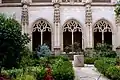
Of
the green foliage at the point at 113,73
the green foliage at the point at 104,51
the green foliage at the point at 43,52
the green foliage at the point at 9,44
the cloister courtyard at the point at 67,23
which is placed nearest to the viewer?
the green foliage at the point at 113,73

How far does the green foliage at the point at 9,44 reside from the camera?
46.8 feet

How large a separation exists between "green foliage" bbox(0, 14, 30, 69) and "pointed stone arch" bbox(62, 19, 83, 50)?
51.9 ft

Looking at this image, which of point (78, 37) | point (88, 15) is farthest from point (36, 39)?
point (88, 15)

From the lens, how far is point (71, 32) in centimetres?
3089

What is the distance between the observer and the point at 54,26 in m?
30.3

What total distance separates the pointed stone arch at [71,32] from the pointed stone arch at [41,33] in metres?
1.37

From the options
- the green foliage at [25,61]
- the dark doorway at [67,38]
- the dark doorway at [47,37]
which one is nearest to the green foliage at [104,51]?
the dark doorway at [67,38]

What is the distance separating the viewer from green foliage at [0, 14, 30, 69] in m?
14.3

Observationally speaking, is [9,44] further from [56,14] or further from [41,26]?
[41,26]

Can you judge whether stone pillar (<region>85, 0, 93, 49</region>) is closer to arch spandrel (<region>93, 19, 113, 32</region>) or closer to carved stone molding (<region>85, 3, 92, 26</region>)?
carved stone molding (<region>85, 3, 92, 26</region>)

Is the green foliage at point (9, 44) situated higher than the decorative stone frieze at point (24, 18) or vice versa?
the decorative stone frieze at point (24, 18)

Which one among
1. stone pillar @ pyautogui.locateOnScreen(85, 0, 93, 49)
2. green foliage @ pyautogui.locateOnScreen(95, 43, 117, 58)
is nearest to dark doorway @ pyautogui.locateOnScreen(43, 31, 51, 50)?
stone pillar @ pyautogui.locateOnScreen(85, 0, 93, 49)

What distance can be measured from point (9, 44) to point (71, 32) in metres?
16.9

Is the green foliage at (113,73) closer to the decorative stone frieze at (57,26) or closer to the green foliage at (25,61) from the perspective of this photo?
the green foliage at (25,61)
